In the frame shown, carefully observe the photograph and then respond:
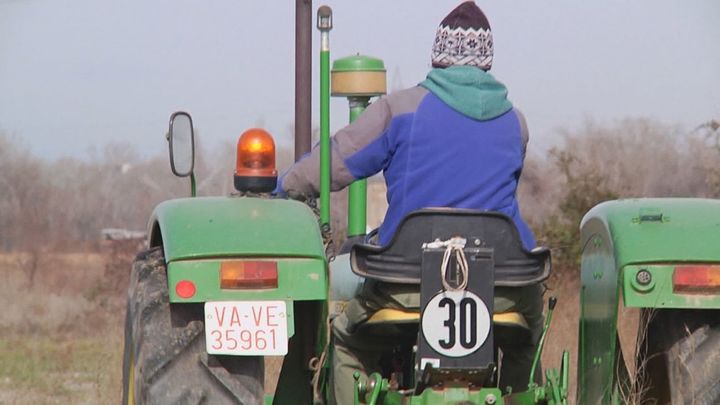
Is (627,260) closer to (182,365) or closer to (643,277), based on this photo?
(643,277)

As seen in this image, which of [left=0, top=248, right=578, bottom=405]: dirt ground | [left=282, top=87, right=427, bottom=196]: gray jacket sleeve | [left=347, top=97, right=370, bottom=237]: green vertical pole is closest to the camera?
[left=282, top=87, right=427, bottom=196]: gray jacket sleeve

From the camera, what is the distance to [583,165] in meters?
14.4

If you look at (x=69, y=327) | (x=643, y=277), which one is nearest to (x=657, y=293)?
(x=643, y=277)

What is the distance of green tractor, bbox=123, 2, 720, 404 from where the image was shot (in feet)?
14.8

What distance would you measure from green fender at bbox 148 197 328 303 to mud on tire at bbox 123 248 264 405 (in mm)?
156

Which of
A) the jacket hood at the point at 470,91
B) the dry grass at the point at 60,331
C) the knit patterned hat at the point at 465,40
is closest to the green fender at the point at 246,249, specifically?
the jacket hood at the point at 470,91

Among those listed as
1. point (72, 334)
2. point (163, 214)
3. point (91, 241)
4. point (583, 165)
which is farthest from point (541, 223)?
point (163, 214)

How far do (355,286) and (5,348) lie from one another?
262 inches

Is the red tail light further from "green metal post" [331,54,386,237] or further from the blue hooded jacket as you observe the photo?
"green metal post" [331,54,386,237]

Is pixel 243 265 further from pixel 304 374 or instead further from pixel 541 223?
pixel 541 223

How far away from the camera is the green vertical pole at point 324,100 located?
16.9 feet

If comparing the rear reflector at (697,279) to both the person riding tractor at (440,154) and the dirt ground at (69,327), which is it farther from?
the dirt ground at (69,327)

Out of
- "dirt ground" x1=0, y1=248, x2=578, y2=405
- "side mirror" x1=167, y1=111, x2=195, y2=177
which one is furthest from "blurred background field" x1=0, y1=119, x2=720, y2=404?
"side mirror" x1=167, y1=111, x2=195, y2=177

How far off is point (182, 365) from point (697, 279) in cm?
163
